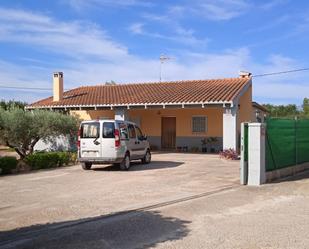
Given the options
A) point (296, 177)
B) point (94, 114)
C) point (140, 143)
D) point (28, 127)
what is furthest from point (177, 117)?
point (296, 177)

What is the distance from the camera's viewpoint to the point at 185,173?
1653 centimetres

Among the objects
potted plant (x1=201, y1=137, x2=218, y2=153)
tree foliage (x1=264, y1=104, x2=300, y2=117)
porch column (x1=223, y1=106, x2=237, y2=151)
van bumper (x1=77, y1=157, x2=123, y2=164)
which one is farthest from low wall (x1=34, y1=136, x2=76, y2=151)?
tree foliage (x1=264, y1=104, x2=300, y2=117)

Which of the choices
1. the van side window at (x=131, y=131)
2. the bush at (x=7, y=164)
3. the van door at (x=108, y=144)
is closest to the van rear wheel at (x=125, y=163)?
the van door at (x=108, y=144)

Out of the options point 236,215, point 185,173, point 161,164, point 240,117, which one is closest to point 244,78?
point 240,117

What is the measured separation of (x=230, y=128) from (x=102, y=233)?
53.6 ft

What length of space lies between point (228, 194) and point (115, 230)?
15.6ft

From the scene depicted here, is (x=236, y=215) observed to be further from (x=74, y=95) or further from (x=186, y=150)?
(x=74, y=95)

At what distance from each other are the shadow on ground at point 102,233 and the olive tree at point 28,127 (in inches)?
547

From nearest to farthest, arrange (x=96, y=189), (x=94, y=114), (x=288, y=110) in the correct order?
(x=96, y=189)
(x=94, y=114)
(x=288, y=110)

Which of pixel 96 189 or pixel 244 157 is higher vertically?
pixel 244 157

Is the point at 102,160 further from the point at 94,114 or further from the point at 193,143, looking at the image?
the point at 94,114

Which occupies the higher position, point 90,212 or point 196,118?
point 196,118

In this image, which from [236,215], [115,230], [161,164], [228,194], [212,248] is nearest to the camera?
[212,248]

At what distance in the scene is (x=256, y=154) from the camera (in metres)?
14.0
